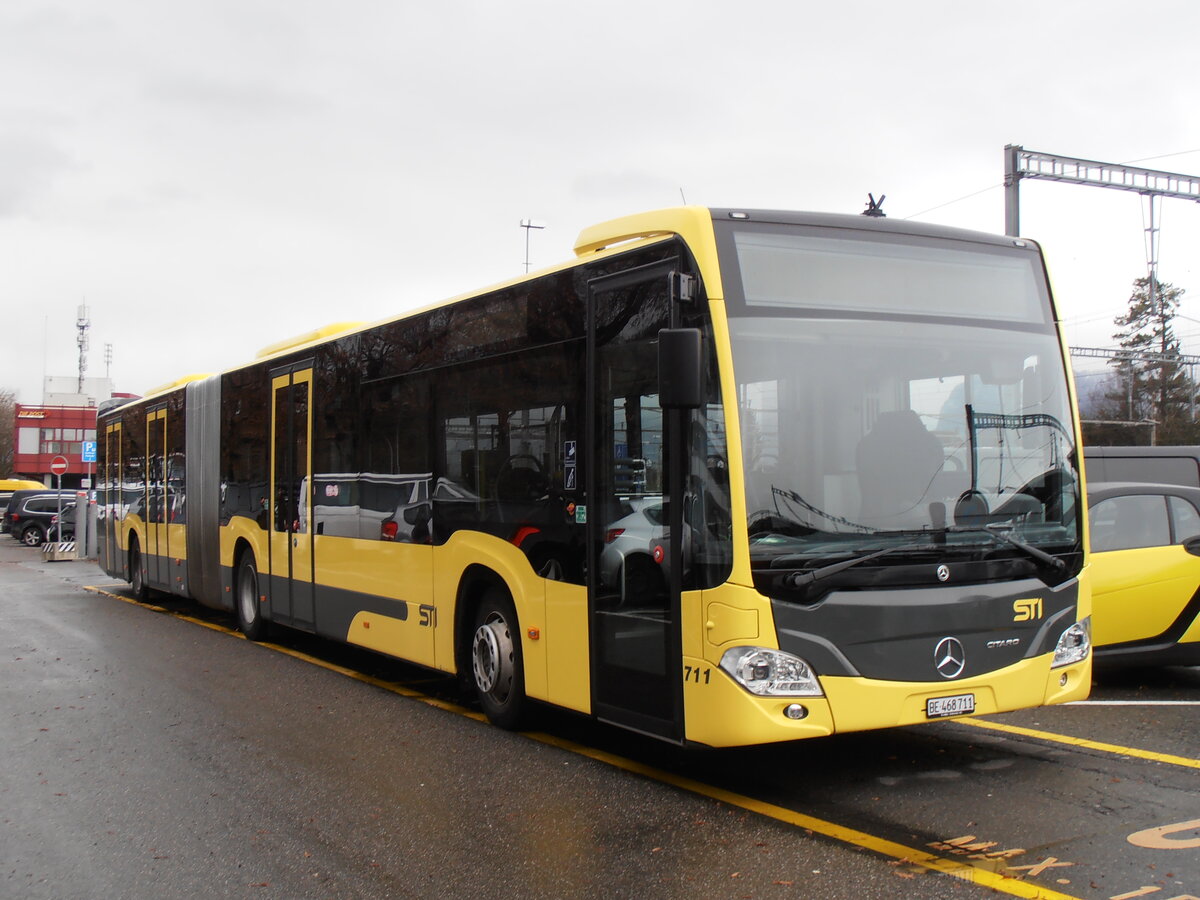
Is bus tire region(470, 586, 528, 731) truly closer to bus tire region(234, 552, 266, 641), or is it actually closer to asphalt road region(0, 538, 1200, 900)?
asphalt road region(0, 538, 1200, 900)

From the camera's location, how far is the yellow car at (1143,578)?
8547 mm

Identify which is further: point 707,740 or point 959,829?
point 707,740

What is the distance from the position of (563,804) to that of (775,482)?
6.44 feet

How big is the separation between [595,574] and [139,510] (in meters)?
13.1

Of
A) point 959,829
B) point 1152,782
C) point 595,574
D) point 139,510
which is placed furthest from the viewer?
point 139,510

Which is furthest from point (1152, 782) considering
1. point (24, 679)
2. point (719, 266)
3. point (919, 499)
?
point (24, 679)

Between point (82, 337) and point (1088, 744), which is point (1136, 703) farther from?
point (82, 337)

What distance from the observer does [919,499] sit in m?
5.93

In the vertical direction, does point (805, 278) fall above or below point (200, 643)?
above

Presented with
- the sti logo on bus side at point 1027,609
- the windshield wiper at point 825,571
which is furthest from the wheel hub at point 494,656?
the sti logo on bus side at point 1027,609

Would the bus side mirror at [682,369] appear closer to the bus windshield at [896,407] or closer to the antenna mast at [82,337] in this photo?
the bus windshield at [896,407]

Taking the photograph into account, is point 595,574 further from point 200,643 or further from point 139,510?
point 139,510

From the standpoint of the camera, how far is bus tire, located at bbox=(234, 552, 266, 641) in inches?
504

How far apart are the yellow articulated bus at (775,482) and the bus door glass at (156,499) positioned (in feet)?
31.9
